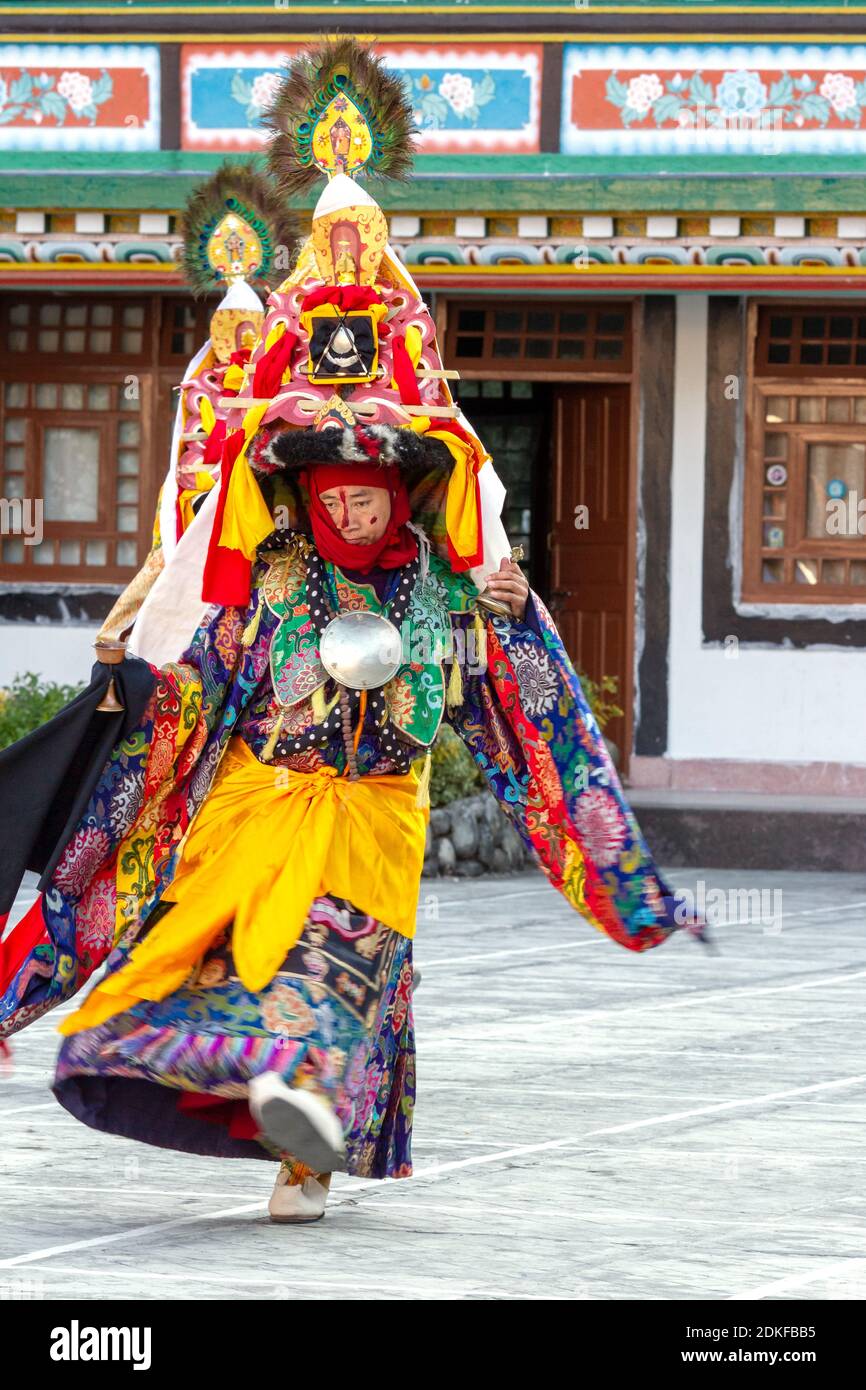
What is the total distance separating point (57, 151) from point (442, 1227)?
8.98 metres

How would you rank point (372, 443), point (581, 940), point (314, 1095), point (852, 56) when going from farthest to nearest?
point (852, 56) < point (581, 940) < point (372, 443) < point (314, 1095)

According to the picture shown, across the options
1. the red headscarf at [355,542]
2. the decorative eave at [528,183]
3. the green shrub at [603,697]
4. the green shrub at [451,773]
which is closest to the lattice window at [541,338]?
the decorative eave at [528,183]

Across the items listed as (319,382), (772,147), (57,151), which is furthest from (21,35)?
(319,382)

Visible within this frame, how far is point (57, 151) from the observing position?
41.9ft

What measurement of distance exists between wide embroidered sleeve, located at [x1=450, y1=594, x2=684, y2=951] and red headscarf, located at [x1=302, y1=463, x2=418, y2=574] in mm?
263

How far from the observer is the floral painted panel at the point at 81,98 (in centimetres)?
1291

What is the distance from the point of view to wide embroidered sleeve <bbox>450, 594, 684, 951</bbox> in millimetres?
5152

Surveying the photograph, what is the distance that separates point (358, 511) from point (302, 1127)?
1256 millimetres

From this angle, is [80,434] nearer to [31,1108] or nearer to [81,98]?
[81,98]

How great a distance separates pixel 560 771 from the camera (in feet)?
17.2

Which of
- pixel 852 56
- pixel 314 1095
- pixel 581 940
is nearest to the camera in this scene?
pixel 314 1095

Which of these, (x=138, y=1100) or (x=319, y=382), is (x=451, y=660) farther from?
(x=138, y=1100)

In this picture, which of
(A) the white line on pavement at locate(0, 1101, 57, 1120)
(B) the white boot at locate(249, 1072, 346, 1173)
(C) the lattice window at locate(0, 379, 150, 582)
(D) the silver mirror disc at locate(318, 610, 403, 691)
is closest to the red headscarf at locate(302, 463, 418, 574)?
(D) the silver mirror disc at locate(318, 610, 403, 691)

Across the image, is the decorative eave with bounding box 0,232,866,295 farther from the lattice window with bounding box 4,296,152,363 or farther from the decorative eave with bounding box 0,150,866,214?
the lattice window with bounding box 4,296,152,363
